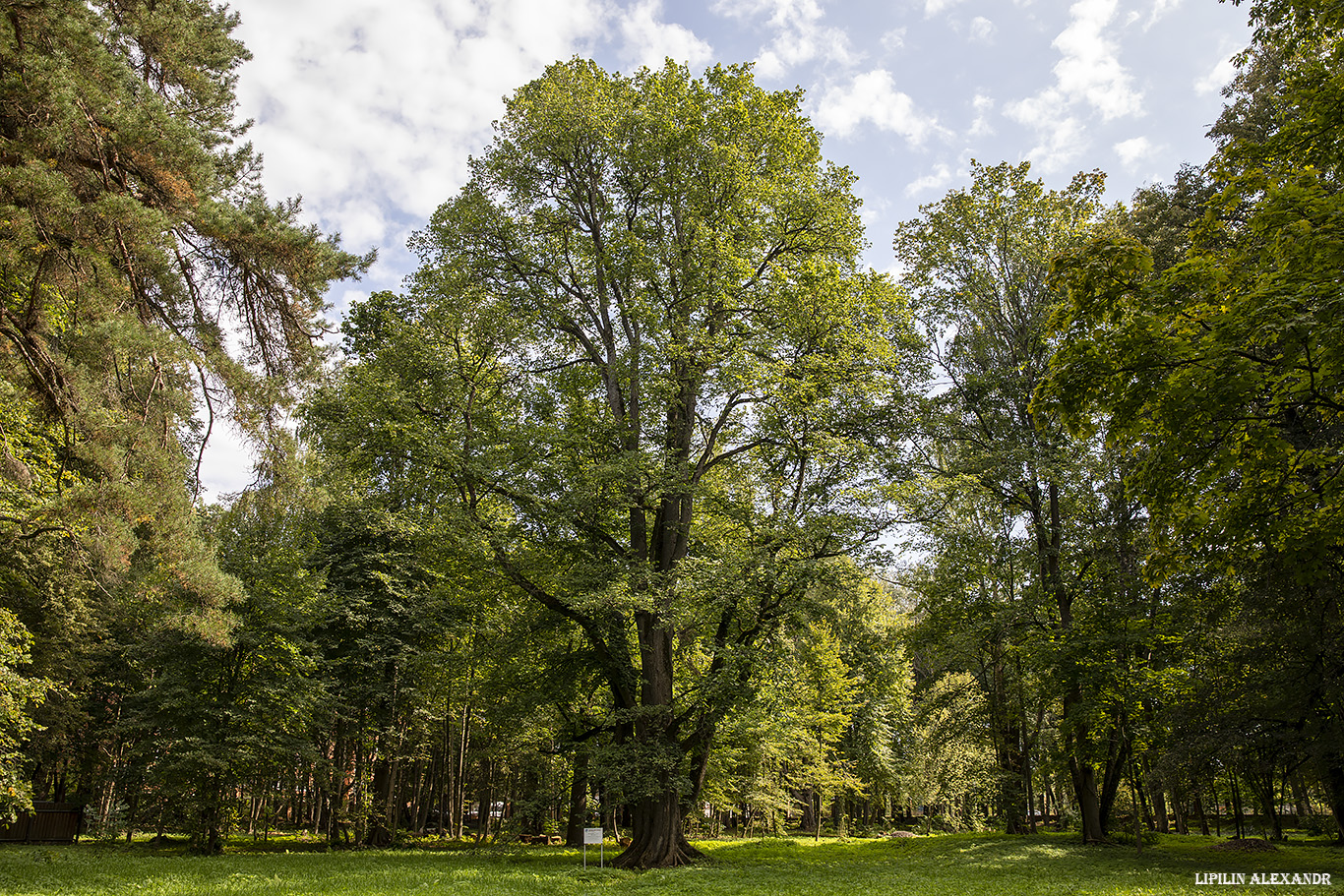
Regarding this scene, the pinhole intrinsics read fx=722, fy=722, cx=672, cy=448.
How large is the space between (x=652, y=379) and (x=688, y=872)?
1029 cm

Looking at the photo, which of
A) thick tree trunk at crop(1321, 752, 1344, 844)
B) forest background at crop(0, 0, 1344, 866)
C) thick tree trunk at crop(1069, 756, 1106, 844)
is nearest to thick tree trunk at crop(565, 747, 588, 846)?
forest background at crop(0, 0, 1344, 866)

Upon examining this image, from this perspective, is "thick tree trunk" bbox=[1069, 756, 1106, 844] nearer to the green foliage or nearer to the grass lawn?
the grass lawn

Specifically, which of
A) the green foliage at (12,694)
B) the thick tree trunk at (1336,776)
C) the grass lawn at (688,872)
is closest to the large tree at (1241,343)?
the grass lawn at (688,872)

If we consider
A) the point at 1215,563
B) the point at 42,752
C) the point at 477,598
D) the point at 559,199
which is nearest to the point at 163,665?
the point at 42,752

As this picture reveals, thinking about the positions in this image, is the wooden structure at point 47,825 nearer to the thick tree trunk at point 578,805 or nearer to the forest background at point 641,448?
the forest background at point 641,448

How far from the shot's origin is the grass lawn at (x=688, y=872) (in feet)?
37.9

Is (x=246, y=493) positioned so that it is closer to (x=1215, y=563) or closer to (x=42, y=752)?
(x=1215, y=563)

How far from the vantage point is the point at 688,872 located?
14.4 m

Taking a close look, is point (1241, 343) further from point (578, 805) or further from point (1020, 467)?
point (578, 805)

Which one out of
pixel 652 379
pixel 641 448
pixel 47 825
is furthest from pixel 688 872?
pixel 47 825

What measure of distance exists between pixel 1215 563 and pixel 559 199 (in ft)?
52.9

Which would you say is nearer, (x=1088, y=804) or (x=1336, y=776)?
(x=1336, y=776)

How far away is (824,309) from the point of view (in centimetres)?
Answer: 1655

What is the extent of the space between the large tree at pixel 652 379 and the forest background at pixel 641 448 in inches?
5.3
